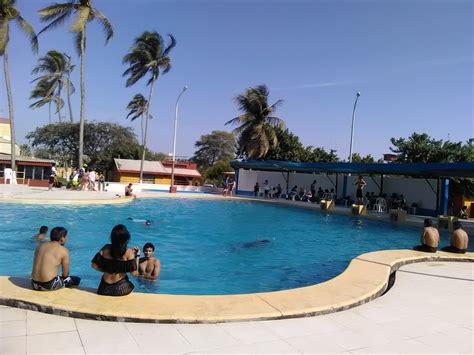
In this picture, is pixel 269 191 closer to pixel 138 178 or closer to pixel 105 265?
pixel 138 178

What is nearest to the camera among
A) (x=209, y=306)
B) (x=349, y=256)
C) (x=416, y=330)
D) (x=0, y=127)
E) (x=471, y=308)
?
(x=416, y=330)

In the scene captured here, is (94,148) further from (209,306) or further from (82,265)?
(209,306)

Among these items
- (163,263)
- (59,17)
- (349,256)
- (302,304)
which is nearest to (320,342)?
(302,304)

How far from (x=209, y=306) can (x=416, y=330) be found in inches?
91.2

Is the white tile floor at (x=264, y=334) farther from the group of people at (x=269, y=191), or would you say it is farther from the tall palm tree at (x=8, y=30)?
the group of people at (x=269, y=191)

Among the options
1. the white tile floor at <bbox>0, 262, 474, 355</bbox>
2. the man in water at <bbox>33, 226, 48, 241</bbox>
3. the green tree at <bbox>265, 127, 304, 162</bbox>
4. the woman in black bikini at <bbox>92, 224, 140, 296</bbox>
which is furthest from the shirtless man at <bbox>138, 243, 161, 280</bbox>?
the green tree at <bbox>265, 127, 304, 162</bbox>

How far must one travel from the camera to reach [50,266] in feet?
15.9

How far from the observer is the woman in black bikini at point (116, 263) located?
186 inches

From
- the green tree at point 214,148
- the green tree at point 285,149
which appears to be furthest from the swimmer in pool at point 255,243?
the green tree at point 214,148

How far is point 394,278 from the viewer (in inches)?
282

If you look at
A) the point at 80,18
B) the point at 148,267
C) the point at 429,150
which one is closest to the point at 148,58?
the point at 80,18

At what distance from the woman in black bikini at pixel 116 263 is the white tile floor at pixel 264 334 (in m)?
0.76

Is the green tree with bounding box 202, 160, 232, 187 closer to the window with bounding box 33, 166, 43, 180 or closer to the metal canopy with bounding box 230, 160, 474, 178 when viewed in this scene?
the metal canopy with bounding box 230, 160, 474, 178

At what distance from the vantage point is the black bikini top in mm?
4758
